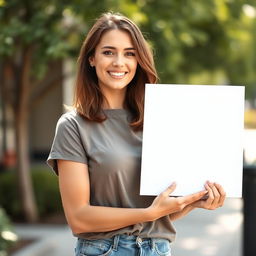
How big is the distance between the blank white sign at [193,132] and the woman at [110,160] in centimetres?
7

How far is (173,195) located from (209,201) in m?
0.14

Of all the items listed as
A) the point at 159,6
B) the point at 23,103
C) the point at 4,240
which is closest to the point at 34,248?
the point at 4,240

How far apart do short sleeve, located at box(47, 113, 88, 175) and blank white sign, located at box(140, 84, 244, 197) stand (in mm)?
246

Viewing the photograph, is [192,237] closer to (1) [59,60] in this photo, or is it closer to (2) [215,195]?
(1) [59,60]

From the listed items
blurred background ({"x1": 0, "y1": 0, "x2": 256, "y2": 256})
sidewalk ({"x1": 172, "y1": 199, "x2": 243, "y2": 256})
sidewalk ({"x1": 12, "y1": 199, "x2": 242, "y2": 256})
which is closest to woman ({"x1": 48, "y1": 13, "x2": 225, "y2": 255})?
blurred background ({"x1": 0, "y1": 0, "x2": 256, "y2": 256})

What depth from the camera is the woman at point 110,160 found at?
7.31 ft

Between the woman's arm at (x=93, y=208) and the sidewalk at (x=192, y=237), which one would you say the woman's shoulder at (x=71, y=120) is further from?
the sidewalk at (x=192, y=237)

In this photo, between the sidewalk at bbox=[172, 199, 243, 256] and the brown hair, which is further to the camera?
the sidewalk at bbox=[172, 199, 243, 256]

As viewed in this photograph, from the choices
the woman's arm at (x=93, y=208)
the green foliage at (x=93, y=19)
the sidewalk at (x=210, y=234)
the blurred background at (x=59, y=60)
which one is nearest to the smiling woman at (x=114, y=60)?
the woman's arm at (x=93, y=208)

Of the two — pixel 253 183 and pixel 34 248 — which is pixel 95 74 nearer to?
pixel 253 183

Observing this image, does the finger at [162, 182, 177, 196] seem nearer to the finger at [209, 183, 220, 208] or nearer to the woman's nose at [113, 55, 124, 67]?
the finger at [209, 183, 220, 208]

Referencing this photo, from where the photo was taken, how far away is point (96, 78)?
249cm

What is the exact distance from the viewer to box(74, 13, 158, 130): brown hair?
92.6 inches

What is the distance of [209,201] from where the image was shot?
7.35ft
